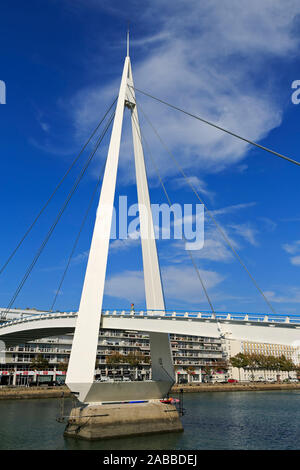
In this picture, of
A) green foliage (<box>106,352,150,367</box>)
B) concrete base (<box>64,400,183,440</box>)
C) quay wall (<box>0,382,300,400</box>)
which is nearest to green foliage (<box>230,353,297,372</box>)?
quay wall (<box>0,382,300,400</box>)

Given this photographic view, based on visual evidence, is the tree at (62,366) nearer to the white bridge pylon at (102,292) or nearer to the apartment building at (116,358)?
the apartment building at (116,358)

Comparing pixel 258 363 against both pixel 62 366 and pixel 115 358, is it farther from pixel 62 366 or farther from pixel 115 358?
pixel 62 366

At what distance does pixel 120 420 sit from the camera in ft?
81.5

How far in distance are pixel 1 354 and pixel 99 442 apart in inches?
1738

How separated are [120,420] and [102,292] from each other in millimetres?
7890

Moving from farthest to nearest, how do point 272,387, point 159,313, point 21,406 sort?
point 272,387 < point 21,406 < point 159,313

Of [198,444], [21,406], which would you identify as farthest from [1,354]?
[198,444]

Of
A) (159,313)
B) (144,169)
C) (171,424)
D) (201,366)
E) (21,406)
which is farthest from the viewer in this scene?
(201,366)

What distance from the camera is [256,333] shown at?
2352 centimetres

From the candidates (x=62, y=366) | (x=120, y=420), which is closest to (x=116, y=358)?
(x=62, y=366)

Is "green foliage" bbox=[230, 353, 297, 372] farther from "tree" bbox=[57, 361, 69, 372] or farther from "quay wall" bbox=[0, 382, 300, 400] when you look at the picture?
"tree" bbox=[57, 361, 69, 372]

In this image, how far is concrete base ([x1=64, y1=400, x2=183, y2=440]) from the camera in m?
24.0

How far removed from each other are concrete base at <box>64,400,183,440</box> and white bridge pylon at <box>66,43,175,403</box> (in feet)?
2.83
